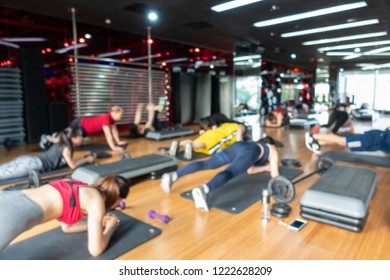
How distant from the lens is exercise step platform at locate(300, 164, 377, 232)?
1.95m

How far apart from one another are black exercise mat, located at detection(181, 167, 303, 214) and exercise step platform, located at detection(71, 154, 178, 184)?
1.92 ft

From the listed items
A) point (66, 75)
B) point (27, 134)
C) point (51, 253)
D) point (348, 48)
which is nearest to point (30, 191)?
point (51, 253)

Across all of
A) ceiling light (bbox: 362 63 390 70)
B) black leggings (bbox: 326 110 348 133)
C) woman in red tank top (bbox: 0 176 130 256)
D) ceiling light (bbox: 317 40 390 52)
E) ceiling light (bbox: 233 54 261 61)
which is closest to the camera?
woman in red tank top (bbox: 0 176 130 256)

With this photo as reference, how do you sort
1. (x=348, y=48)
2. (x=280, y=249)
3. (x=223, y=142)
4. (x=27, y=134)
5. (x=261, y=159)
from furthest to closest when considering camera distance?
(x=348, y=48), (x=27, y=134), (x=223, y=142), (x=261, y=159), (x=280, y=249)

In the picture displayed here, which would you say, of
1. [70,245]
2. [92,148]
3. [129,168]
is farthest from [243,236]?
[92,148]

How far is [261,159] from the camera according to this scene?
9.30ft

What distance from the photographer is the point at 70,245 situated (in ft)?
5.68

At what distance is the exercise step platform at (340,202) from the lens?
6.39 ft

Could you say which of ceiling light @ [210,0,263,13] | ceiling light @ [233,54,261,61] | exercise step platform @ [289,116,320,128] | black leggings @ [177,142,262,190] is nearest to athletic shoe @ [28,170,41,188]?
black leggings @ [177,142,262,190]

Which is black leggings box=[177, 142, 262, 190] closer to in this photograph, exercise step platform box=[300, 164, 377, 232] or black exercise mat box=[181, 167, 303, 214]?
black exercise mat box=[181, 167, 303, 214]

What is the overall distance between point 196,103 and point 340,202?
22.2 feet

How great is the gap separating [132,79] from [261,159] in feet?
16.4

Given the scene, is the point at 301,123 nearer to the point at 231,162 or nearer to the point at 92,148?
the point at 92,148

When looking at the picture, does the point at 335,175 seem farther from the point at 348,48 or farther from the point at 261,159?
the point at 348,48
